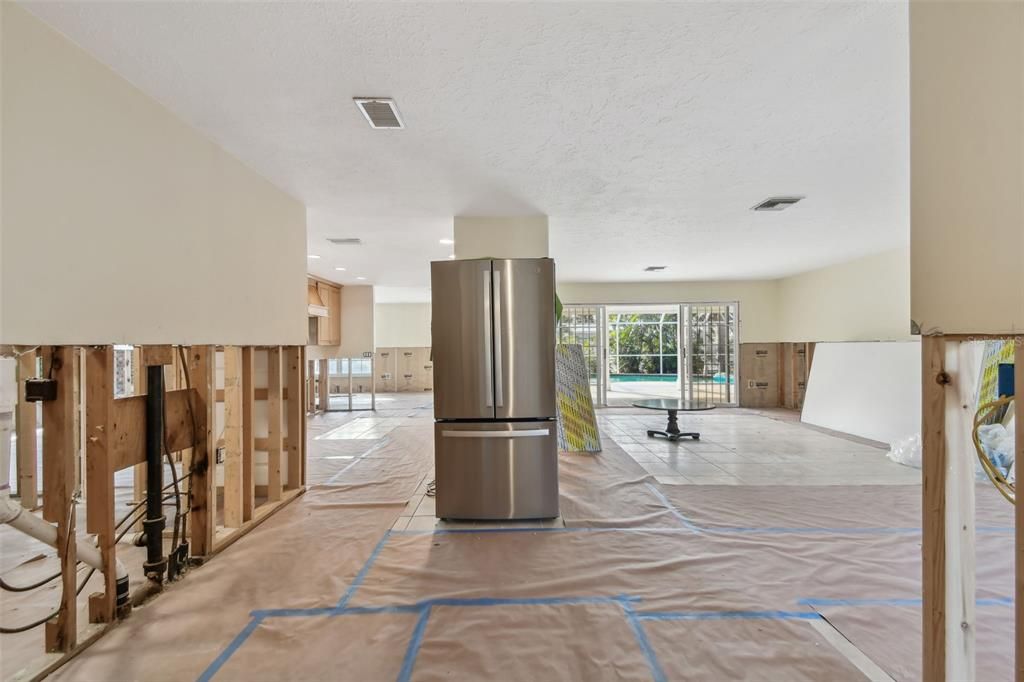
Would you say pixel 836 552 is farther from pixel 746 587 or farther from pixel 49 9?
pixel 49 9

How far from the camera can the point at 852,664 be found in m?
1.78

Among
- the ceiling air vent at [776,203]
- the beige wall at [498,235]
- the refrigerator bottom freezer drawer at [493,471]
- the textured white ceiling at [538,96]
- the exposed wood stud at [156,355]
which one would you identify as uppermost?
the ceiling air vent at [776,203]

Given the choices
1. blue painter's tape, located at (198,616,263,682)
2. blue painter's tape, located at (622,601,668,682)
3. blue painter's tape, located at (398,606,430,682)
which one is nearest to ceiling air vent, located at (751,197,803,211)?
blue painter's tape, located at (622,601,668,682)

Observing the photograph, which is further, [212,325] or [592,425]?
[592,425]

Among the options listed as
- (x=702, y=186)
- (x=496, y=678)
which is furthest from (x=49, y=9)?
(x=702, y=186)

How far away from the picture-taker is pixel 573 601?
2.20 m

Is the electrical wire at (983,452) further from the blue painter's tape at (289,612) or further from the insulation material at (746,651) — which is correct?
the blue painter's tape at (289,612)

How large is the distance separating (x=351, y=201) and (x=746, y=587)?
12.5ft

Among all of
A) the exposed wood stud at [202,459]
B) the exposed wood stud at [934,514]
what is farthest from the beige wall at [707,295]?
the exposed wood stud at [934,514]

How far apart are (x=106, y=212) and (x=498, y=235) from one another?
110 inches

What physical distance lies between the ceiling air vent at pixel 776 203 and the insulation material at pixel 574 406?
248 cm

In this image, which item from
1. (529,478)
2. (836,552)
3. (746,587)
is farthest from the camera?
(529,478)

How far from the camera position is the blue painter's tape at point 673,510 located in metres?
3.08

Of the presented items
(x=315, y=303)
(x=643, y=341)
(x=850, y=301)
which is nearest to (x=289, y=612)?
(x=315, y=303)
